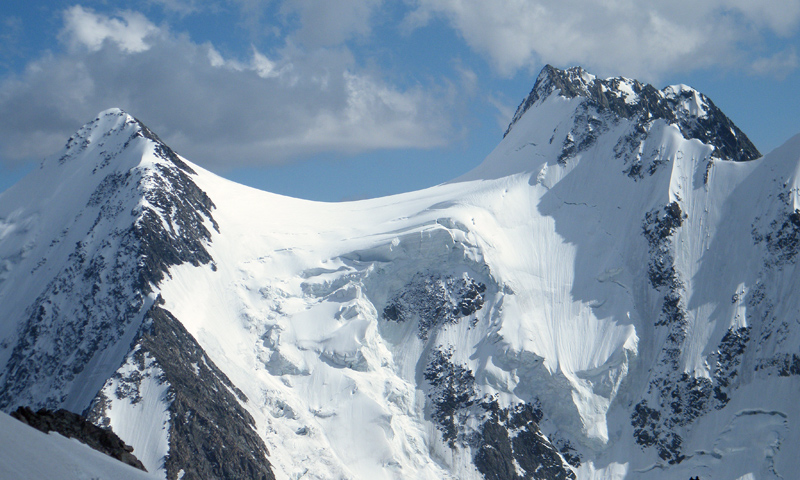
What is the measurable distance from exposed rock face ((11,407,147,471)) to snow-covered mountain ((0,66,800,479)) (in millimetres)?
69578

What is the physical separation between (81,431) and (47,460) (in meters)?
16.4

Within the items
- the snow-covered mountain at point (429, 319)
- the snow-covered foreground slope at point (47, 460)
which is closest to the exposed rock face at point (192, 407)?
the snow-covered mountain at point (429, 319)

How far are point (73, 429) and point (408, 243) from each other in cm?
11139

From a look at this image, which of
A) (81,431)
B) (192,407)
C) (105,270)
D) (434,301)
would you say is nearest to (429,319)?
(434,301)

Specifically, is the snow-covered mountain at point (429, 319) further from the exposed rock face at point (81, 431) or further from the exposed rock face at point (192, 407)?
the exposed rock face at point (81, 431)

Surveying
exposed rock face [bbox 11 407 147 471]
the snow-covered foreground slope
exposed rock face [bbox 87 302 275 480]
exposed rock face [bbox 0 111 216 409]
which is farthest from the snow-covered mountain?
the snow-covered foreground slope

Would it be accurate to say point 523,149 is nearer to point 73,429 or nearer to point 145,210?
point 145,210

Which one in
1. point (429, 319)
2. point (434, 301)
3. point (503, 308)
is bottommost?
point (429, 319)

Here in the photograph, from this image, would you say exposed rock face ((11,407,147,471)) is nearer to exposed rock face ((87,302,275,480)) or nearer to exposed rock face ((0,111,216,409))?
exposed rock face ((87,302,275,480))

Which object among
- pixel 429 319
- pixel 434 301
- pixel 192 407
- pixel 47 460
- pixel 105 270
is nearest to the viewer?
pixel 47 460

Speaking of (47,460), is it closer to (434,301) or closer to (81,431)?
(81,431)

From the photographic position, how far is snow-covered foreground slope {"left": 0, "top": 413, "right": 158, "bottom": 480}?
78.4 feet

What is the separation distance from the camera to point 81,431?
134 feet

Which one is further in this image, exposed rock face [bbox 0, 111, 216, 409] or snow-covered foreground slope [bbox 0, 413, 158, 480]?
exposed rock face [bbox 0, 111, 216, 409]
